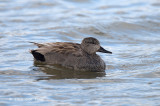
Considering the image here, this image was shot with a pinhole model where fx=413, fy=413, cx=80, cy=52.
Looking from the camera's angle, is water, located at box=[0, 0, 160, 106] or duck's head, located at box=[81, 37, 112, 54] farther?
duck's head, located at box=[81, 37, 112, 54]

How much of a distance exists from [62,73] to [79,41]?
3.98 m

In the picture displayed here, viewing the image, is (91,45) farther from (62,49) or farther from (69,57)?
(62,49)

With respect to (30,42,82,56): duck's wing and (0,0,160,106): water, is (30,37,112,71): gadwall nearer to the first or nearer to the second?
(30,42,82,56): duck's wing

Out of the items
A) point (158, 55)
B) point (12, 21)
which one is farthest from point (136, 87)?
point (12, 21)

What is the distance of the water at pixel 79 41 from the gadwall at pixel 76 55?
0.27 m

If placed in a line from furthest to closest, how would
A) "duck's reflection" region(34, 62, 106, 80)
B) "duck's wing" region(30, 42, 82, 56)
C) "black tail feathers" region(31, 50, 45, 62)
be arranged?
"black tail feathers" region(31, 50, 45, 62) < "duck's wing" region(30, 42, 82, 56) < "duck's reflection" region(34, 62, 106, 80)

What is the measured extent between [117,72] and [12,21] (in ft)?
24.7

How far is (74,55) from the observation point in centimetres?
1178

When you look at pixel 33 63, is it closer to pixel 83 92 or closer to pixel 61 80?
pixel 61 80

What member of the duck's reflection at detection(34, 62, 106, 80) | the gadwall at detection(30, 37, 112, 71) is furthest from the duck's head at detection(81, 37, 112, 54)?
the duck's reflection at detection(34, 62, 106, 80)

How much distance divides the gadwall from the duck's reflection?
0.62ft

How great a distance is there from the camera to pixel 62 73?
444 inches

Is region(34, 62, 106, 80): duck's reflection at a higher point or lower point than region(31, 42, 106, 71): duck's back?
lower

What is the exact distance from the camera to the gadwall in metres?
11.6
